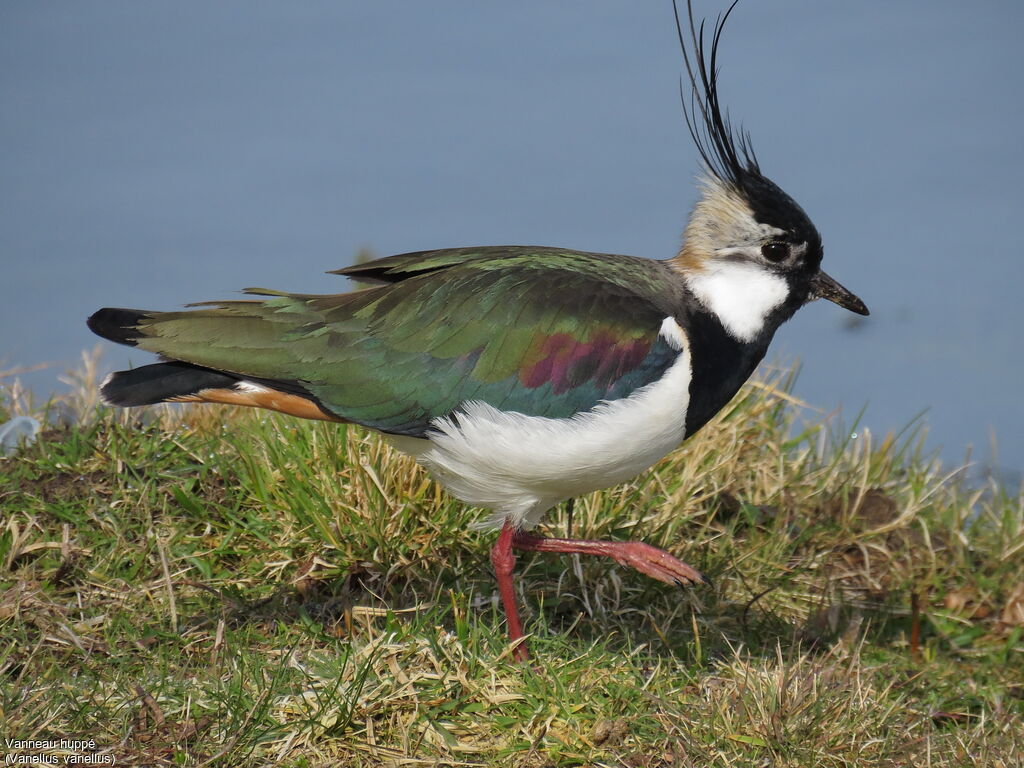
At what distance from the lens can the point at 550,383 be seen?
4.02 metres

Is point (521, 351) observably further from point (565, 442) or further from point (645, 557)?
point (645, 557)

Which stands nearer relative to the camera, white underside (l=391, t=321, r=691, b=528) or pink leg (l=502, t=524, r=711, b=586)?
white underside (l=391, t=321, r=691, b=528)

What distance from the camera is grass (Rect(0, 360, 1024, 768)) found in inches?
143

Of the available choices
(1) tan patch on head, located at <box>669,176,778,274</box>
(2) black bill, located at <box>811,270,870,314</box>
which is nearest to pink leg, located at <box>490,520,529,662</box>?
(1) tan patch on head, located at <box>669,176,778,274</box>

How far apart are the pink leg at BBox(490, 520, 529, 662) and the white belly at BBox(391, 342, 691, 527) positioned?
311 mm

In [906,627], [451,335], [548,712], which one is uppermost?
[451,335]

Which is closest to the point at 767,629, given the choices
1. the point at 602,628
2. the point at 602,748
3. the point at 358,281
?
the point at 602,628

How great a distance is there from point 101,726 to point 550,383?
73.8 inches

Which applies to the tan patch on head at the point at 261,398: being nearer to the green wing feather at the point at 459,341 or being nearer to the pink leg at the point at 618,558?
the green wing feather at the point at 459,341

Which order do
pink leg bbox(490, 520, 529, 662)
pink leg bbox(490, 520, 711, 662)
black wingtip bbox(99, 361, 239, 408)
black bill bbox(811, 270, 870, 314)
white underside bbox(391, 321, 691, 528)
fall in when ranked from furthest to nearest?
black bill bbox(811, 270, 870, 314) < pink leg bbox(490, 520, 711, 662) < pink leg bbox(490, 520, 529, 662) < black wingtip bbox(99, 361, 239, 408) < white underside bbox(391, 321, 691, 528)

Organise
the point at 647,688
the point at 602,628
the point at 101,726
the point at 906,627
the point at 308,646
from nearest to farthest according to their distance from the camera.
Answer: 1. the point at 101,726
2. the point at 647,688
3. the point at 308,646
4. the point at 602,628
5. the point at 906,627

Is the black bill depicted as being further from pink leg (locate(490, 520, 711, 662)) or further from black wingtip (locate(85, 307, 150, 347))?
black wingtip (locate(85, 307, 150, 347))

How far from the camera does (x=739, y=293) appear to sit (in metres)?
4.33

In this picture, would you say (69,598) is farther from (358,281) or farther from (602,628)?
(602,628)
